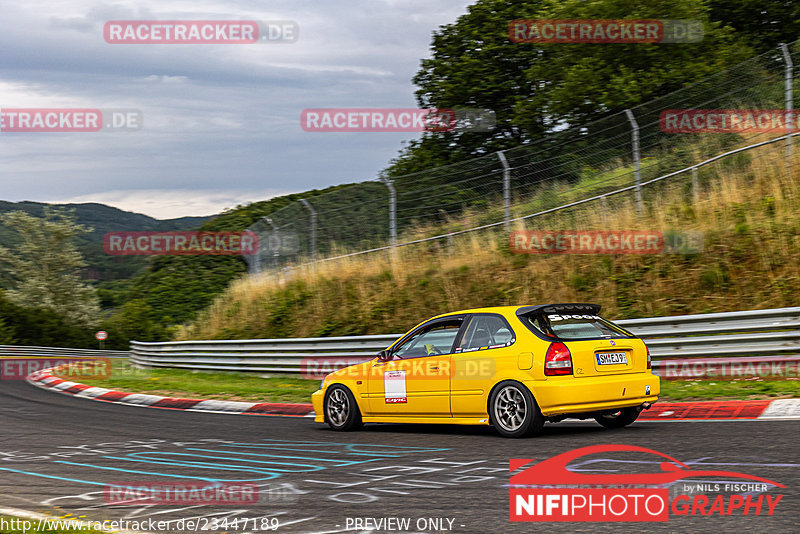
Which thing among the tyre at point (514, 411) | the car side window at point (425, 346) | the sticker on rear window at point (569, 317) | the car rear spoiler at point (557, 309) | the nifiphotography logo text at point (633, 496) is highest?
the car rear spoiler at point (557, 309)

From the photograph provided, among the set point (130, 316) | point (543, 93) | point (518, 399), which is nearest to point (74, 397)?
point (518, 399)

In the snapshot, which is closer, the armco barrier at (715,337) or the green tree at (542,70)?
the armco barrier at (715,337)

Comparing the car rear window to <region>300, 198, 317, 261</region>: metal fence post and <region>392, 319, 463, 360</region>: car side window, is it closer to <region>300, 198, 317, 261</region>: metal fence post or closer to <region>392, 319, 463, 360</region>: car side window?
<region>392, 319, 463, 360</region>: car side window

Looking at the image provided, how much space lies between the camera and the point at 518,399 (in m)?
8.72

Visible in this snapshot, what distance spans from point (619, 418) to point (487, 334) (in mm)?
1766

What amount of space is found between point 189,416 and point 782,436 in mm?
9136

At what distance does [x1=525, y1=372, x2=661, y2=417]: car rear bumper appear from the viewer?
8.43 meters

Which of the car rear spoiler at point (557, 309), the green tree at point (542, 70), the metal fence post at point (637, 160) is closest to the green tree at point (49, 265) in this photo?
the green tree at point (542, 70)

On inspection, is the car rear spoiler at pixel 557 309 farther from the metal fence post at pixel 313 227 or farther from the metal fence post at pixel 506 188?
the metal fence post at pixel 313 227

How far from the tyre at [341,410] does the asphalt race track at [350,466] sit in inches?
9.5

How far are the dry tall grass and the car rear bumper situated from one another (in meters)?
5.42

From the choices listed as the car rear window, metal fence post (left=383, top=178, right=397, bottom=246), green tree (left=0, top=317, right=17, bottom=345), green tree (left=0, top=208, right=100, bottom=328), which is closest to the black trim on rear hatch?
the car rear window

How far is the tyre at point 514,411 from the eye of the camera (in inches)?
336

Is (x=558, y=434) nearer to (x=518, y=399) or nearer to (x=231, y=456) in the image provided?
(x=518, y=399)
